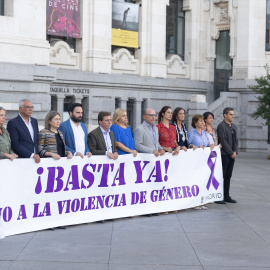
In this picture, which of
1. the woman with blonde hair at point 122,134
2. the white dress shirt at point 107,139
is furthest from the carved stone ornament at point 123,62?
the white dress shirt at point 107,139

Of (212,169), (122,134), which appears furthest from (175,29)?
(122,134)

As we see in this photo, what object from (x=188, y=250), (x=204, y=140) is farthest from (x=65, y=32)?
(x=188, y=250)

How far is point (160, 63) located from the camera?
32.2 m

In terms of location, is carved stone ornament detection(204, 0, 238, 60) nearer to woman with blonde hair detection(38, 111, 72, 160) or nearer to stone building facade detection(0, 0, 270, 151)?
stone building facade detection(0, 0, 270, 151)

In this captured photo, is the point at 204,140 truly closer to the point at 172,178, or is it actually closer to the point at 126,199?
the point at 172,178

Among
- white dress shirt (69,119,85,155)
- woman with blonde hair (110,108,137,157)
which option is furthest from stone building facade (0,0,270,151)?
white dress shirt (69,119,85,155)

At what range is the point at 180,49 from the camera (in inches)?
1367

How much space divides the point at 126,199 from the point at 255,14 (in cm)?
2386

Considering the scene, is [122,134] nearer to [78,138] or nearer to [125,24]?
[78,138]

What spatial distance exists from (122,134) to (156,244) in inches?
122

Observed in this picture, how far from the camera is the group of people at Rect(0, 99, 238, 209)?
10.7 meters

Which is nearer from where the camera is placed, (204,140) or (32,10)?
(204,140)

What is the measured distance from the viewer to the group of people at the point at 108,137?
35.2 feet

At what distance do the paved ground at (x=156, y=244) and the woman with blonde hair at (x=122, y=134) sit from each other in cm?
126
